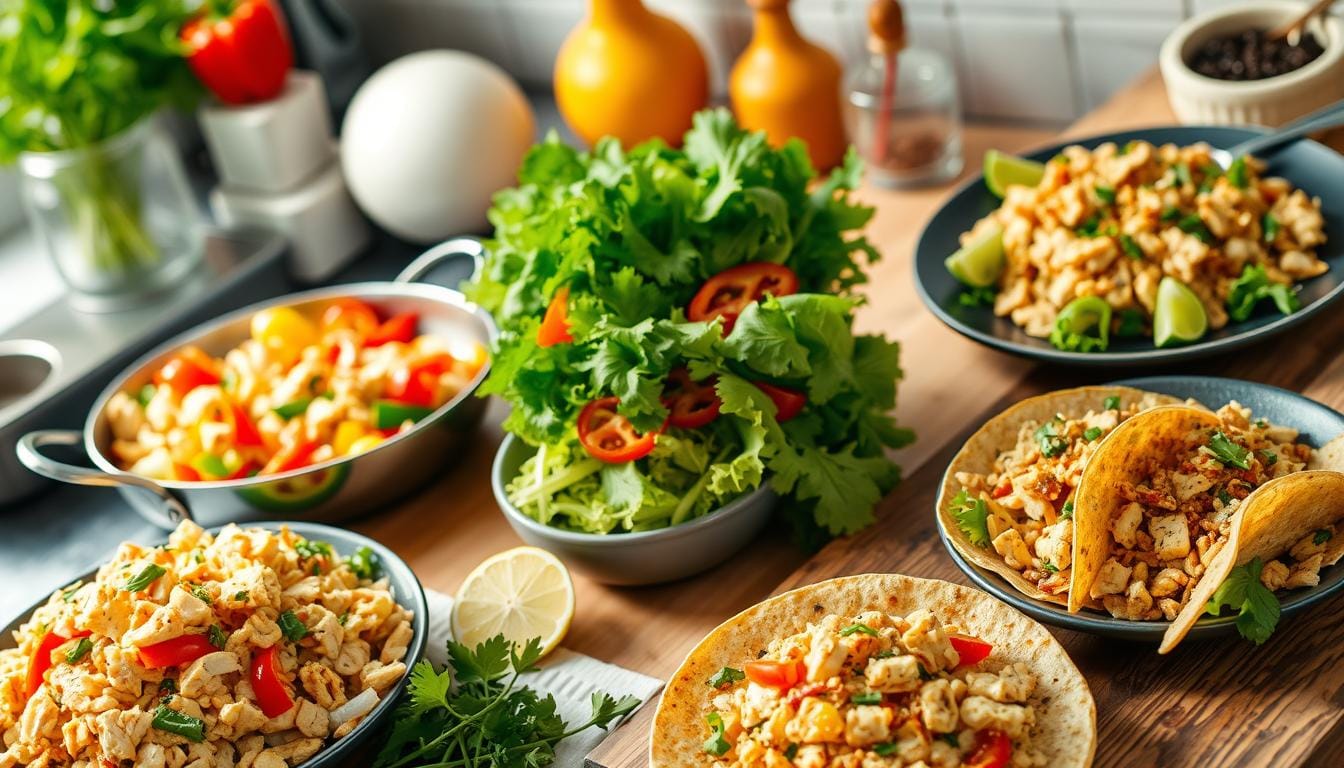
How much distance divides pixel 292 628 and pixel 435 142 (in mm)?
1315

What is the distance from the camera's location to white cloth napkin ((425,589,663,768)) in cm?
163

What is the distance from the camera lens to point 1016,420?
1.75 meters

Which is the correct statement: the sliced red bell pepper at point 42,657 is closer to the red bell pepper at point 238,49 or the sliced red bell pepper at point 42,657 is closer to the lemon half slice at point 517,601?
the lemon half slice at point 517,601

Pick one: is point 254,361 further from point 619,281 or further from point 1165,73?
point 1165,73

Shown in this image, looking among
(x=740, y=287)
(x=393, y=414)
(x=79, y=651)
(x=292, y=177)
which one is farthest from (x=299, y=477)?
(x=292, y=177)

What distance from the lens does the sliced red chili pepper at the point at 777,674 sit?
4.61 ft

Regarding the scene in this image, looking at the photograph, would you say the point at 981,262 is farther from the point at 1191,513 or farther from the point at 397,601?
the point at 397,601

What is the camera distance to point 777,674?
1408 mm

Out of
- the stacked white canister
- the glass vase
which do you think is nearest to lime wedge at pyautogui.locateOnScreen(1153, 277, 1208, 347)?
the stacked white canister

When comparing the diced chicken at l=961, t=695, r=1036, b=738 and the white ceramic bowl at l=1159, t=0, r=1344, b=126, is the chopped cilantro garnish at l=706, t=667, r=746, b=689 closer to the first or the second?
the diced chicken at l=961, t=695, r=1036, b=738

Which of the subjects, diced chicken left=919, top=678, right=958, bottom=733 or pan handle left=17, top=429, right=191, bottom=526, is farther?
pan handle left=17, top=429, right=191, bottom=526

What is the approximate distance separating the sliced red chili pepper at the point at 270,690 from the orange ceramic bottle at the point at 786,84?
145cm

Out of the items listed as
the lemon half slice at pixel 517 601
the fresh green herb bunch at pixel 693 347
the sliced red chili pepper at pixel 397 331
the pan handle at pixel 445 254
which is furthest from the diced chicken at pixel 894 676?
the sliced red chili pepper at pixel 397 331

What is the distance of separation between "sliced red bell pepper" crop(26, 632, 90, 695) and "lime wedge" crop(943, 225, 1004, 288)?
1.27 metres
